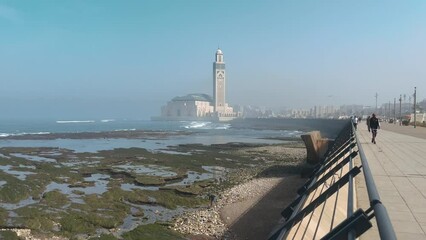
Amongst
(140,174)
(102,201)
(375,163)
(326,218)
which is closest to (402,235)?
(326,218)

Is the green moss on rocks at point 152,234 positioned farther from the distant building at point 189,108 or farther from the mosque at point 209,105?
the distant building at point 189,108

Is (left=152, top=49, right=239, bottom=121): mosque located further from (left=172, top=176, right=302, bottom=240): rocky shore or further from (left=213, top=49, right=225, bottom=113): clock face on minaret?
(left=172, top=176, right=302, bottom=240): rocky shore

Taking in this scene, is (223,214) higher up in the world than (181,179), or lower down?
higher up

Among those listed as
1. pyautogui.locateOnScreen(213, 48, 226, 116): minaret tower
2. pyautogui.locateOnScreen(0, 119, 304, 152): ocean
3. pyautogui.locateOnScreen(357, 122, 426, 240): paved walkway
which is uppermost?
pyautogui.locateOnScreen(213, 48, 226, 116): minaret tower

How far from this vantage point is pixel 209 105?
19238 centimetres

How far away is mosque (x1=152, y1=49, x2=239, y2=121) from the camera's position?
175125 mm

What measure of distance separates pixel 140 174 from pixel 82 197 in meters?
6.58

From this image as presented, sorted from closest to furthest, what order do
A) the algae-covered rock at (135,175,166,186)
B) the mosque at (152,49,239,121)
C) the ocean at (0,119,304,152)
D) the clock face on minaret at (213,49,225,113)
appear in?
the algae-covered rock at (135,175,166,186) → the ocean at (0,119,304,152) → the mosque at (152,49,239,121) → the clock face on minaret at (213,49,225,113)

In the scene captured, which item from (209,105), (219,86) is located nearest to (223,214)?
(219,86)

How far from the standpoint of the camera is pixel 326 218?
5.65 metres

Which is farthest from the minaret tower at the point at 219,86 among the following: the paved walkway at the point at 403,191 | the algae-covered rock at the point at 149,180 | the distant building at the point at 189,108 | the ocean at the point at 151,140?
the paved walkway at the point at 403,191

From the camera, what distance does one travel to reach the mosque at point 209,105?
17512 centimetres

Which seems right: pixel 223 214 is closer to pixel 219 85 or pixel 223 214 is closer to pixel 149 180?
pixel 149 180

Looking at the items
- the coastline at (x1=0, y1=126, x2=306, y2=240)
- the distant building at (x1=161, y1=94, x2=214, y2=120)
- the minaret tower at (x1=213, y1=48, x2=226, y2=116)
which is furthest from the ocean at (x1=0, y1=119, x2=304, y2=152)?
the distant building at (x1=161, y1=94, x2=214, y2=120)
